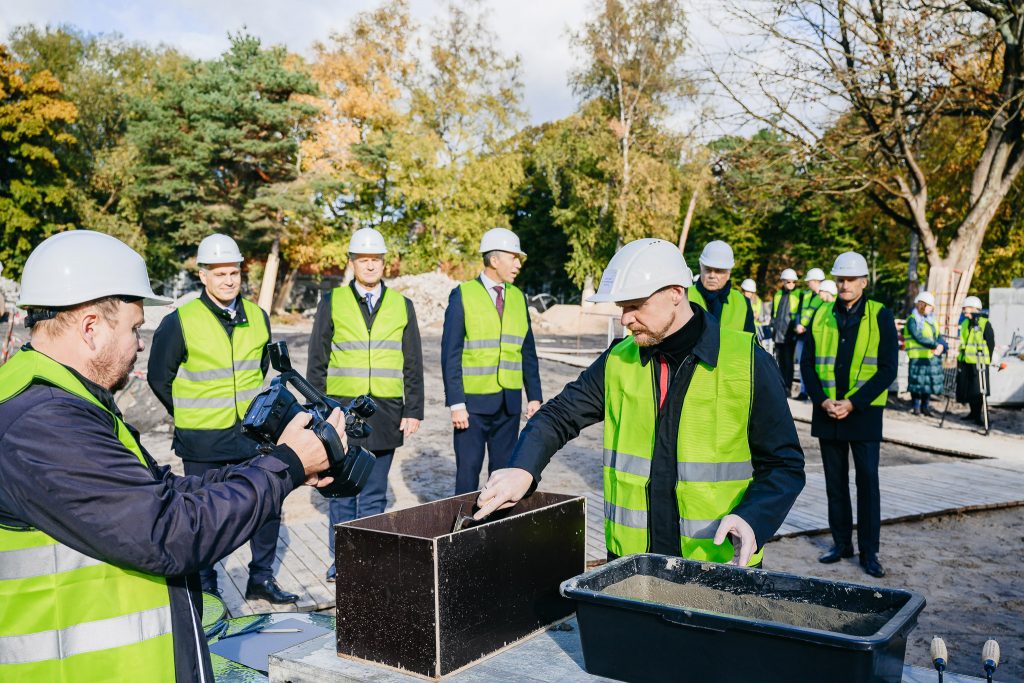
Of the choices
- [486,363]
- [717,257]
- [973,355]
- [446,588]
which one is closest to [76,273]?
[446,588]

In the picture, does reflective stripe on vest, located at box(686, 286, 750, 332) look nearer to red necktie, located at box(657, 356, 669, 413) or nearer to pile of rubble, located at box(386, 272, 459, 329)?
red necktie, located at box(657, 356, 669, 413)

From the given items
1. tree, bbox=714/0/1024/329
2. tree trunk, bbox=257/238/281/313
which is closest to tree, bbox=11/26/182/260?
tree trunk, bbox=257/238/281/313

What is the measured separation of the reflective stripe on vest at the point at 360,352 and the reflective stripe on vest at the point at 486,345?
606 mm

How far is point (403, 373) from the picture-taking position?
5980 mm

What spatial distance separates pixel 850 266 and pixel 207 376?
4579 mm

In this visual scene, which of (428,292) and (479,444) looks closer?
(479,444)

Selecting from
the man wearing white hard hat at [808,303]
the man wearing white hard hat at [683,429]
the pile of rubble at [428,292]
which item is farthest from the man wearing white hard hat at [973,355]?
the pile of rubble at [428,292]

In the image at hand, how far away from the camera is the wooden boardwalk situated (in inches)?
209

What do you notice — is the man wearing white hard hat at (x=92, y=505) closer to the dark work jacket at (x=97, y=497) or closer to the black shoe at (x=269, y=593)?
the dark work jacket at (x=97, y=497)

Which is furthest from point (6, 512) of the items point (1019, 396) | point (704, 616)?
point (1019, 396)

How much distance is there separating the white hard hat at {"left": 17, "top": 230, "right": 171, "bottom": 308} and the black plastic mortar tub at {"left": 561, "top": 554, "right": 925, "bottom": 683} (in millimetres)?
1398

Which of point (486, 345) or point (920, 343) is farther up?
point (486, 345)

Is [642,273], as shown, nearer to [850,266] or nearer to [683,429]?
[683,429]

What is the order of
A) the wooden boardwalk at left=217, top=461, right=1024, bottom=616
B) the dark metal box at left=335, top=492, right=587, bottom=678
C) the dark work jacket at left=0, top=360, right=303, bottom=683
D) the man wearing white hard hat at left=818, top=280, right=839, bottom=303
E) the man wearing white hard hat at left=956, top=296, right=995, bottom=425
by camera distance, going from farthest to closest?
the man wearing white hard hat at left=818, top=280, right=839, bottom=303 < the man wearing white hard hat at left=956, top=296, right=995, bottom=425 < the wooden boardwalk at left=217, top=461, right=1024, bottom=616 < the dark metal box at left=335, top=492, right=587, bottom=678 < the dark work jacket at left=0, top=360, right=303, bottom=683
